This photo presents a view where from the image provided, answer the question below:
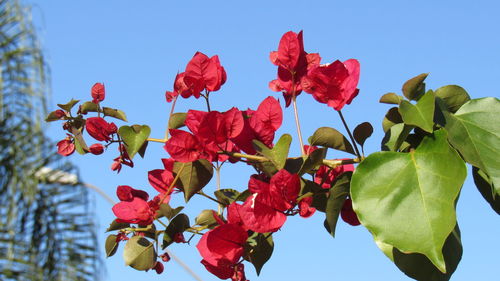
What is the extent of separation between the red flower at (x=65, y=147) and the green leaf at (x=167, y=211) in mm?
129

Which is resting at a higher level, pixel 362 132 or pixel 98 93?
pixel 98 93

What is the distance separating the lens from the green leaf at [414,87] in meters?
0.49

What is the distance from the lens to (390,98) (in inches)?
20.7

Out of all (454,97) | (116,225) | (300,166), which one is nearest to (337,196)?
(300,166)

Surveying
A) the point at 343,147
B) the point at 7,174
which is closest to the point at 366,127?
the point at 343,147

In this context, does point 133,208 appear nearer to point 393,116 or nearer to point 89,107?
point 89,107

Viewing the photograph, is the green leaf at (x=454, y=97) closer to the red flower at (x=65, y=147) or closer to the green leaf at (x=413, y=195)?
the green leaf at (x=413, y=195)

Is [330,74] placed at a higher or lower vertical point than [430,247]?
higher

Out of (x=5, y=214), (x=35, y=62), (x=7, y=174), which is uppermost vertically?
(x=35, y=62)

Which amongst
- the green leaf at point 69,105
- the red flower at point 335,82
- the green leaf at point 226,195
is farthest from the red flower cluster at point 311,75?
the green leaf at point 69,105

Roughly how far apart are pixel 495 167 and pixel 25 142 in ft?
9.43

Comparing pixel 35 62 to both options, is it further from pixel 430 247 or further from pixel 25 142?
pixel 430 247

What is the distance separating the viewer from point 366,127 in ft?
1.66

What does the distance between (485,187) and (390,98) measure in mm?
115
